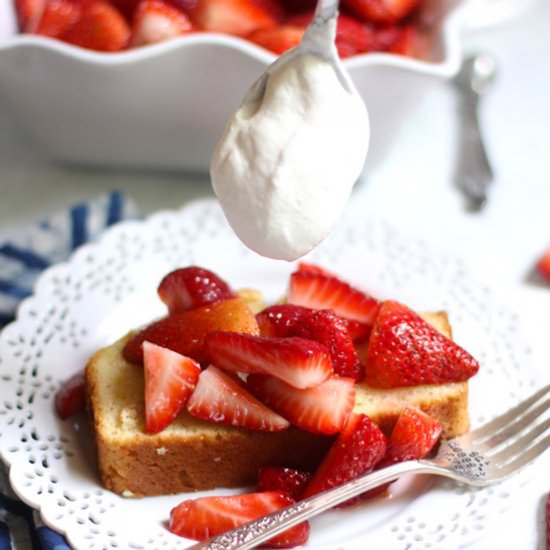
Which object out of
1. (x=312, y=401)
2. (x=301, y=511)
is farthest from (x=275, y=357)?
(x=301, y=511)

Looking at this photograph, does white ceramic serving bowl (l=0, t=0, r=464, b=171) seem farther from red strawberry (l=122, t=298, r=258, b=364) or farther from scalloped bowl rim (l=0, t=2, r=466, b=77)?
red strawberry (l=122, t=298, r=258, b=364)

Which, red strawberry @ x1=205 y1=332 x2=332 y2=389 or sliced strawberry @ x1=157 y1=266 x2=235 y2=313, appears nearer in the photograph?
red strawberry @ x1=205 y1=332 x2=332 y2=389

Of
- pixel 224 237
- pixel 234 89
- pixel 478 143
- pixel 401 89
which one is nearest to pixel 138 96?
pixel 234 89

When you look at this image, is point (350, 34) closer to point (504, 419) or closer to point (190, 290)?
point (190, 290)

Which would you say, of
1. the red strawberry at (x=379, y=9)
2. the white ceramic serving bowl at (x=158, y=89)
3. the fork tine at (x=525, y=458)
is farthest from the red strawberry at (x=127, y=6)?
the fork tine at (x=525, y=458)

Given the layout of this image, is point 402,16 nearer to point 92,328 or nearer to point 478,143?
point 478,143

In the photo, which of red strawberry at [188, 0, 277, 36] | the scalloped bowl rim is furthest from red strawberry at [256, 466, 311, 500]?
red strawberry at [188, 0, 277, 36]
